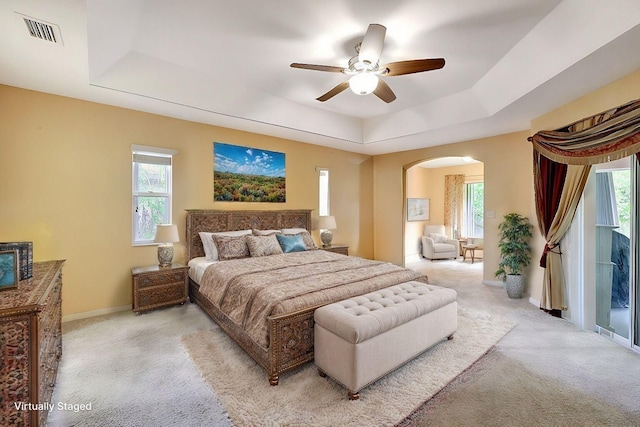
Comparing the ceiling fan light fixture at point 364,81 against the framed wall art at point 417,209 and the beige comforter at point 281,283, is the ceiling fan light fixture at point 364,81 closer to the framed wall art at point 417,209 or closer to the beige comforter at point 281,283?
the beige comforter at point 281,283

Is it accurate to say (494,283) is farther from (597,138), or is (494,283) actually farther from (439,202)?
(439,202)

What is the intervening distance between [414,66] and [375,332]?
229 centimetres

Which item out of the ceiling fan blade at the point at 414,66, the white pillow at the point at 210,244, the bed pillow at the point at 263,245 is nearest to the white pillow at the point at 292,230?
the bed pillow at the point at 263,245

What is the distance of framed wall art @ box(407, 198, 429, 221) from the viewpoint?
8258mm

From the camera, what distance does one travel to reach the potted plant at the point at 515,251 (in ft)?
14.6

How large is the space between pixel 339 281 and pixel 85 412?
2.19 m

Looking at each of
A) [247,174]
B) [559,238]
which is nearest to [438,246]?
[559,238]

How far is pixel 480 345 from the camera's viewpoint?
289 centimetres

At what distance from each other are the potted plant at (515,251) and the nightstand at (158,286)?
16.2 feet

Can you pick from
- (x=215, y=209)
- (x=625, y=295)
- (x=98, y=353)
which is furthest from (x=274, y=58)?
(x=625, y=295)

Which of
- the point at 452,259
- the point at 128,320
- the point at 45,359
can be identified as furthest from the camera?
the point at 452,259

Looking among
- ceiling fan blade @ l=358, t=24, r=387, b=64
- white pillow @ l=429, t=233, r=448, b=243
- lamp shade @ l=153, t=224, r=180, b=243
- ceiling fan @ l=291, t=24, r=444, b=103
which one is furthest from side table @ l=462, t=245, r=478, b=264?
lamp shade @ l=153, t=224, r=180, b=243

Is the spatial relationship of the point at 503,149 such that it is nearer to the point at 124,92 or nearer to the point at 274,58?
the point at 274,58

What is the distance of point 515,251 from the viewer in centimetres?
454
